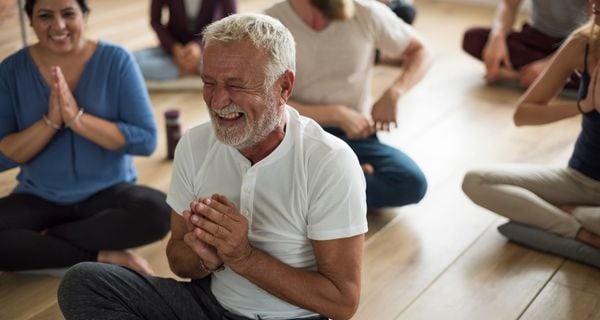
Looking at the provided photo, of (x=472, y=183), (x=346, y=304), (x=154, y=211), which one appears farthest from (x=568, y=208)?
(x=154, y=211)

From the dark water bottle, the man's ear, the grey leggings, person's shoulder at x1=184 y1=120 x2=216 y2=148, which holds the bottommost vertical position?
the dark water bottle

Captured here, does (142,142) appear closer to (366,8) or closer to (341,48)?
(341,48)

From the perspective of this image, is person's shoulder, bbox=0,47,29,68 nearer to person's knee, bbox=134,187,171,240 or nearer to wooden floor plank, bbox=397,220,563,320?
person's knee, bbox=134,187,171,240

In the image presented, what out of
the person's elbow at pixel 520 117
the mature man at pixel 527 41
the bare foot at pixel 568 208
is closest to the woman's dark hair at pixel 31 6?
the person's elbow at pixel 520 117

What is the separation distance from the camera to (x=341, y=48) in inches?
113

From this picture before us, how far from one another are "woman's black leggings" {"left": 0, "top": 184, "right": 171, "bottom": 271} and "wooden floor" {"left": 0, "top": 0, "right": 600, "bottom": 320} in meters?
0.11

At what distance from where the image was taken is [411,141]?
3.67 meters

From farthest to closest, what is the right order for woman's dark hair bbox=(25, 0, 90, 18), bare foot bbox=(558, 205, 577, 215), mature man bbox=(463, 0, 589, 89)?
mature man bbox=(463, 0, 589, 89), bare foot bbox=(558, 205, 577, 215), woman's dark hair bbox=(25, 0, 90, 18)

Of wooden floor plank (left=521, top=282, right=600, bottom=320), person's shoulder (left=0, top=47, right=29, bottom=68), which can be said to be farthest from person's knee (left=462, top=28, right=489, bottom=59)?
→ person's shoulder (left=0, top=47, right=29, bottom=68)

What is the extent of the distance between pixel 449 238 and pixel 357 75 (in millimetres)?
645

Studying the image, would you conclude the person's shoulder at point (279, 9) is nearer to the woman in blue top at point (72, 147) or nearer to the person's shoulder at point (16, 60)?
the woman in blue top at point (72, 147)

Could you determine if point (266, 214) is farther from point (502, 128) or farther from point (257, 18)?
point (502, 128)

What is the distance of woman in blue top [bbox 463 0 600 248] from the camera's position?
8.55ft

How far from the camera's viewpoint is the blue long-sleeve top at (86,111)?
2.58 metres
